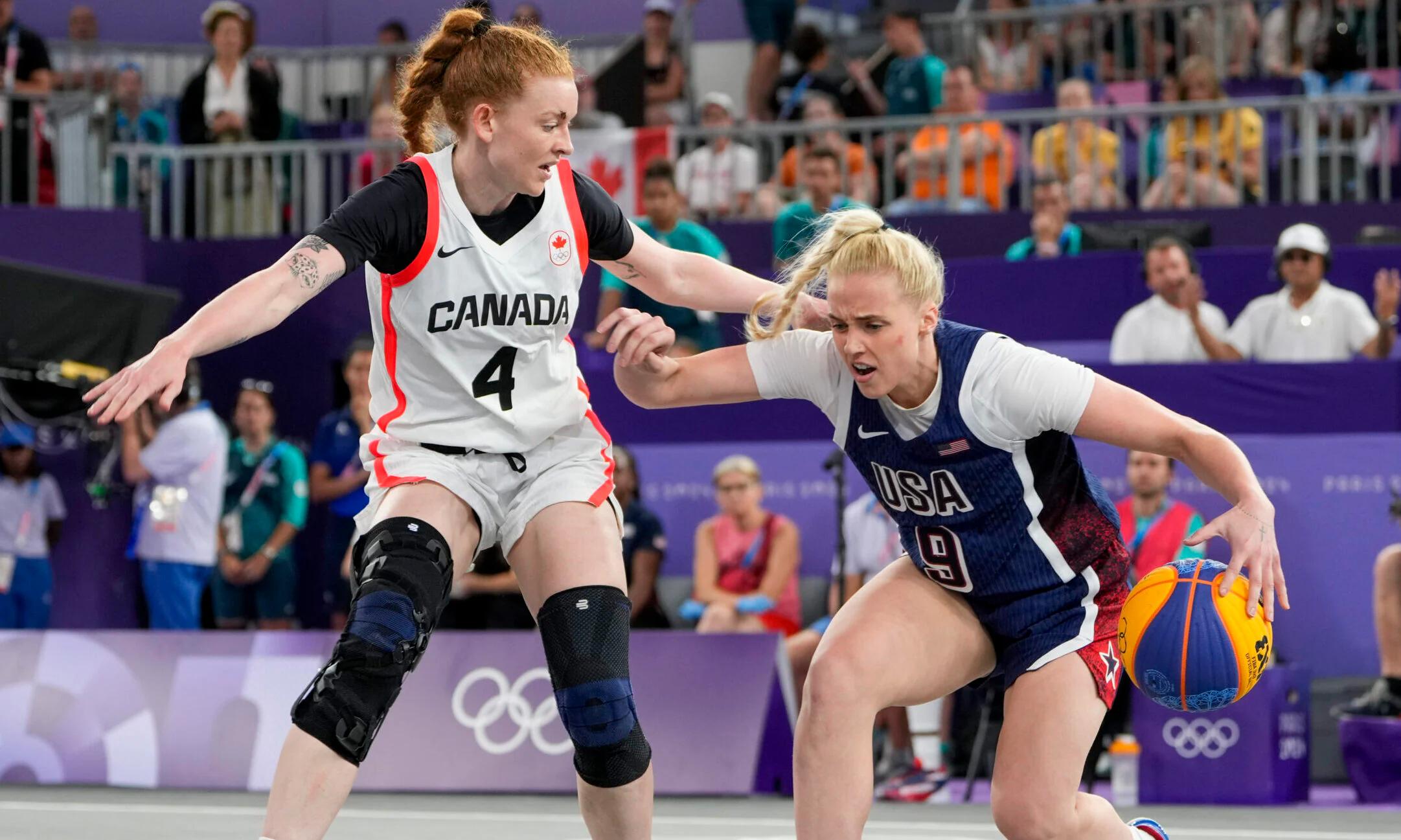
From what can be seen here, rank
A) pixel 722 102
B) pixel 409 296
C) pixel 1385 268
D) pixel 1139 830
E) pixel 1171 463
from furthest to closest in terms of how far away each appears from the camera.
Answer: pixel 722 102
pixel 1385 268
pixel 1171 463
pixel 1139 830
pixel 409 296

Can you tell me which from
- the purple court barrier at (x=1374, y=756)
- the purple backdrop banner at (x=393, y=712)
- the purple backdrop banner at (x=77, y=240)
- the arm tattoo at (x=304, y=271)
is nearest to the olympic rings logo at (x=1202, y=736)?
the purple court barrier at (x=1374, y=756)

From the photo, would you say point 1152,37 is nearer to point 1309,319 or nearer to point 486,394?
Result: point 1309,319

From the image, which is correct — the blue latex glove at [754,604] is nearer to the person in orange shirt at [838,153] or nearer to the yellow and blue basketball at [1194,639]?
the person in orange shirt at [838,153]

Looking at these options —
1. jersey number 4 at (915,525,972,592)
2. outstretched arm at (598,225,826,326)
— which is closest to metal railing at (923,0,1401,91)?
outstretched arm at (598,225,826,326)

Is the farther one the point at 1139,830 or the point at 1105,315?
the point at 1105,315

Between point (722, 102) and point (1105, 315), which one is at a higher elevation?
point (722, 102)

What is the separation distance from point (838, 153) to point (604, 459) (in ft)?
23.2

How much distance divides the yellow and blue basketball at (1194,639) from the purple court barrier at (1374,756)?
384 centimetres

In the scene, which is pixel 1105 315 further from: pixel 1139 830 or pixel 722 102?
pixel 1139 830

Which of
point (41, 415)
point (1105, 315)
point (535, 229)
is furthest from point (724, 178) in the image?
point (535, 229)

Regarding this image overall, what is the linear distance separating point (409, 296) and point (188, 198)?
902cm

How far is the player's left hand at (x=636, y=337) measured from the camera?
3.95 meters

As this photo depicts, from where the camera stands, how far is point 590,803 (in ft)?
13.2

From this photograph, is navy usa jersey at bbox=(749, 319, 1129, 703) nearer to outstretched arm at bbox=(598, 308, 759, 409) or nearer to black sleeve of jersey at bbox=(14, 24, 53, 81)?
outstretched arm at bbox=(598, 308, 759, 409)
